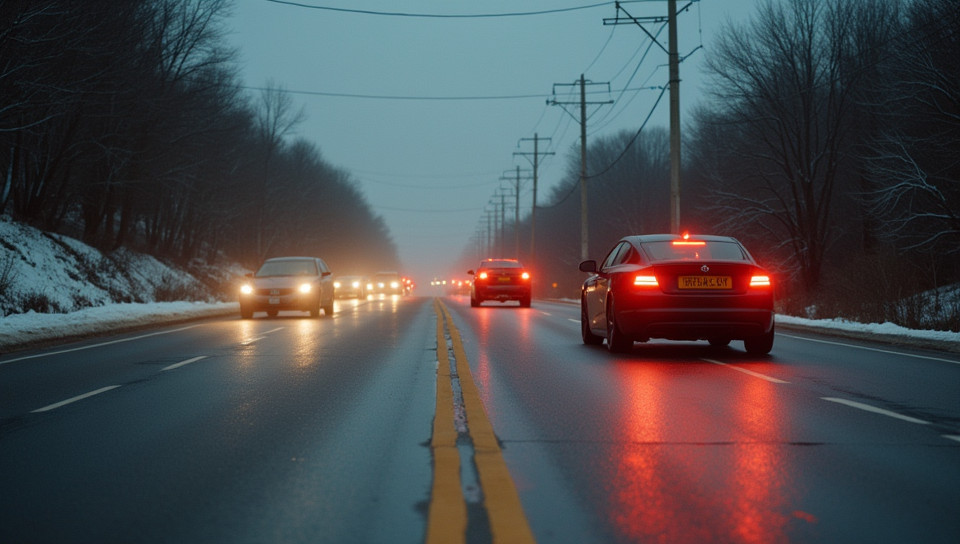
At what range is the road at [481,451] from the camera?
4.18 meters

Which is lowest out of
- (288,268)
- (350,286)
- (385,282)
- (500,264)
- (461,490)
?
(461,490)

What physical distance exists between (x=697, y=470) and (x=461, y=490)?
1.45m

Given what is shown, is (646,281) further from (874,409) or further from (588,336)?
(874,409)

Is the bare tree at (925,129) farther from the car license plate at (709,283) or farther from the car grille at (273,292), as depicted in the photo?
the car grille at (273,292)

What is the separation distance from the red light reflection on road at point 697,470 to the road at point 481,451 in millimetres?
20

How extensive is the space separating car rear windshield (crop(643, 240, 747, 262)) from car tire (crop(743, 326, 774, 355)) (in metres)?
1.11

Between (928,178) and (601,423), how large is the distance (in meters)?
22.1

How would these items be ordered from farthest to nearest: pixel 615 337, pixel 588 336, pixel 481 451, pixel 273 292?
pixel 273 292 < pixel 588 336 < pixel 615 337 < pixel 481 451

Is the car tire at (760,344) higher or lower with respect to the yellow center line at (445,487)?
higher

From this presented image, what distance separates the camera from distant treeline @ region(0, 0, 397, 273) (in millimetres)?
22391

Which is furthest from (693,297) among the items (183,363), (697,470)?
(697,470)

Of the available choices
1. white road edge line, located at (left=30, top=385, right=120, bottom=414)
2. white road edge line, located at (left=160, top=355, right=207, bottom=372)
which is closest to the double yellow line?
white road edge line, located at (left=30, top=385, right=120, bottom=414)

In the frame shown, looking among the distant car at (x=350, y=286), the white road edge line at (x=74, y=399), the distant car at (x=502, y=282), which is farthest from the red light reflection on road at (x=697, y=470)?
the distant car at (x=350, y=286)

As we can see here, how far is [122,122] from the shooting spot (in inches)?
1193
